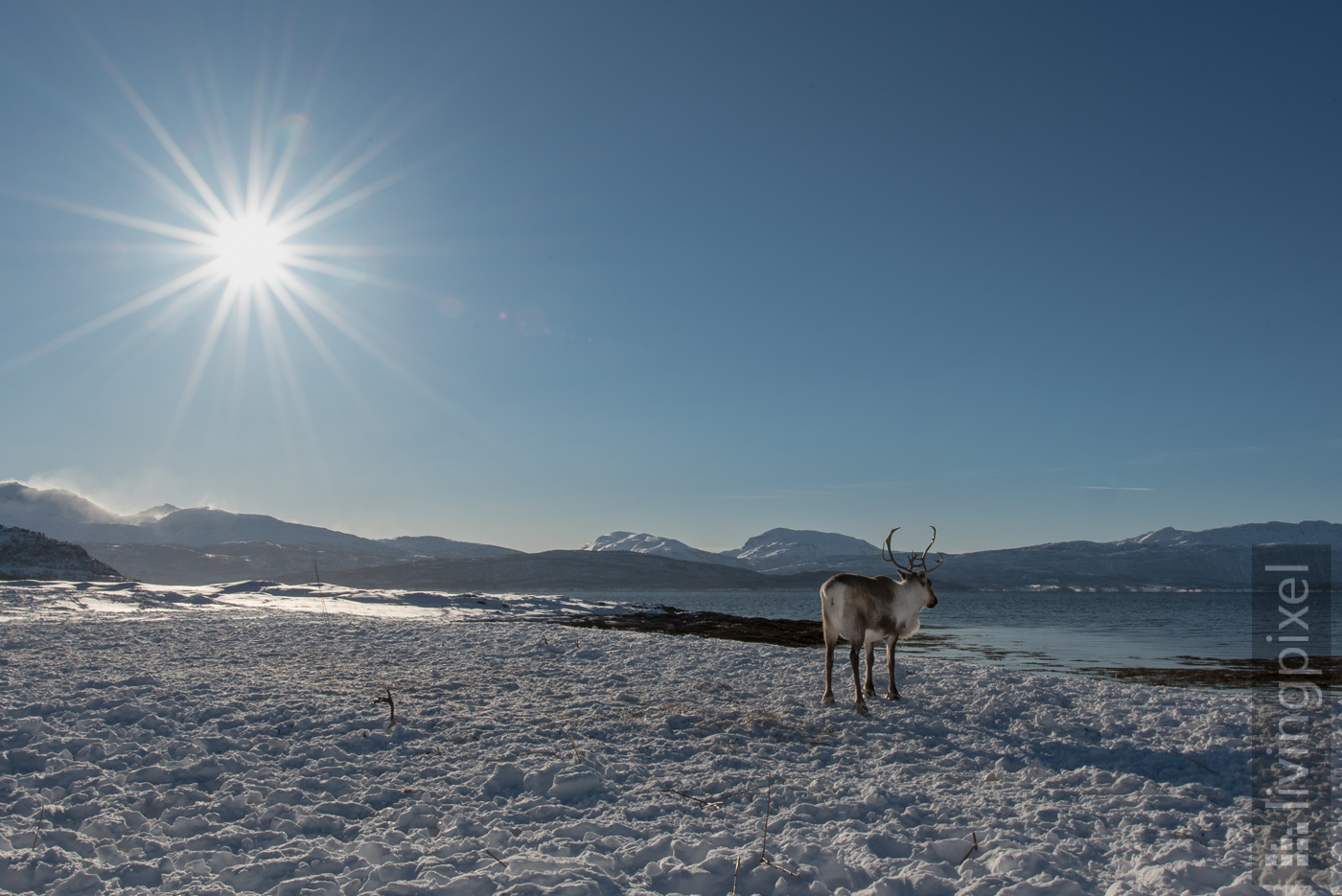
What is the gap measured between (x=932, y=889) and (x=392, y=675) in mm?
11499

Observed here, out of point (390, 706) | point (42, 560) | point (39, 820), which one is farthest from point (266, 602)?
point (42, 560)

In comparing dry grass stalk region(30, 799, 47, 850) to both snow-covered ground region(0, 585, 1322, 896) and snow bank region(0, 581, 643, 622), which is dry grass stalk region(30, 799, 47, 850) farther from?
snow bank region(0, 581, 643, 622)

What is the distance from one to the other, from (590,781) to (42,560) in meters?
64.5

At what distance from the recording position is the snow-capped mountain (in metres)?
48.6

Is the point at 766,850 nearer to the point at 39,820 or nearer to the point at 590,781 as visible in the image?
the point at 590,781

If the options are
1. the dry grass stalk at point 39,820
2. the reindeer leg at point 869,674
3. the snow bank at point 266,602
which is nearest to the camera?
the dry grass stalk at point 39,820

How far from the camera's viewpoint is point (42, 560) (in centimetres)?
5178

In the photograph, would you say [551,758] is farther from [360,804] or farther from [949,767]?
[949,767]

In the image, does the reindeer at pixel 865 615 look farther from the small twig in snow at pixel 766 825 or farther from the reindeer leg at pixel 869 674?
the small twig in snow at pixel 766 825

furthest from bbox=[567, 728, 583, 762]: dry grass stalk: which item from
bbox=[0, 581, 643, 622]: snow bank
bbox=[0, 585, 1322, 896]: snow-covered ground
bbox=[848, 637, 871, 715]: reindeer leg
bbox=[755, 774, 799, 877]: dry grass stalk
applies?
bbox=[0, 581, 643, 622]: snow bank

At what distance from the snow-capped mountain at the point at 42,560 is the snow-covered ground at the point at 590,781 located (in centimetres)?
4484

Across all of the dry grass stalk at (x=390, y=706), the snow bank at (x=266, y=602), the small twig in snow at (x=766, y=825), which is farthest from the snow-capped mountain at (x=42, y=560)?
the small twig in snow at (x=766, y=825)

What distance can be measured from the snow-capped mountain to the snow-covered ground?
44.8m

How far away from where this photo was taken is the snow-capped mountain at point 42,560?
159 feet
